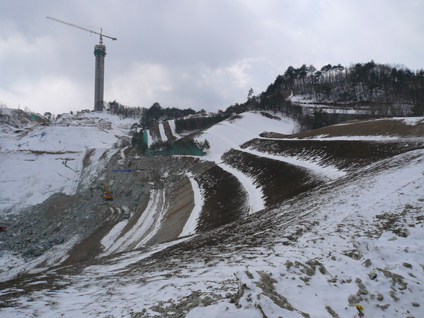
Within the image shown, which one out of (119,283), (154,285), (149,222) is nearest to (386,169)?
(154,285)

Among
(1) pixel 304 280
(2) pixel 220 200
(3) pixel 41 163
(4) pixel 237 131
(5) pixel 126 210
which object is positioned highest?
(4) pixel 237 131

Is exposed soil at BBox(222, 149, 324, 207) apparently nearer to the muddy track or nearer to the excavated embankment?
the excavated embankment

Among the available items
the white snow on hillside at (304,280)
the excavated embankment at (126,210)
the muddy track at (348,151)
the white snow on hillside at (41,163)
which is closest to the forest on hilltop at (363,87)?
the muddy track at (348,151)

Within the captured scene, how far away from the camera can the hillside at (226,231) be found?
5.31 m

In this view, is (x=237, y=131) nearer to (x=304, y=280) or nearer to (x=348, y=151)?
(x=348, y=151)

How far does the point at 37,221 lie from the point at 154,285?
33074 mm

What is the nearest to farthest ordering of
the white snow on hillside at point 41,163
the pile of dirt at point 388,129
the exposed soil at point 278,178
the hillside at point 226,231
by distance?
1. the hillside at point 226,231
2. the exposed soil at point 278,178
3. the pile of dirt at point 388,129
4. the white snow on hillside at point 41,163

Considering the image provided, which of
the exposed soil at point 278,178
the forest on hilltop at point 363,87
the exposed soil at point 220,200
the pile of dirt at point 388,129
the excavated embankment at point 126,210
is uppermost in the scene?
the forest on hilltop at point 363,87

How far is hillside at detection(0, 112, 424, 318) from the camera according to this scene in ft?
17.4

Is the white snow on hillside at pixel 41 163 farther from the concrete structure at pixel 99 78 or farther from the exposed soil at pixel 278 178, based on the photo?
the concrete structure at pixel 99 78

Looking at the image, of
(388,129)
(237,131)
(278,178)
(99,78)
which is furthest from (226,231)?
(99,78)

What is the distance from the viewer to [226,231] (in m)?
14.0

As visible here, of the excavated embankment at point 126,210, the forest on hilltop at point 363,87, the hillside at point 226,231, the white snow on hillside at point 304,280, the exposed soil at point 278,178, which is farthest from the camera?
the forest on hilltop at point 363,87

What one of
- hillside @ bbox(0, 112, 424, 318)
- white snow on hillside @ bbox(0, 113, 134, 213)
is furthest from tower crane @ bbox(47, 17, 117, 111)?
hillside @ bbox(0, 112, 424, 318)
